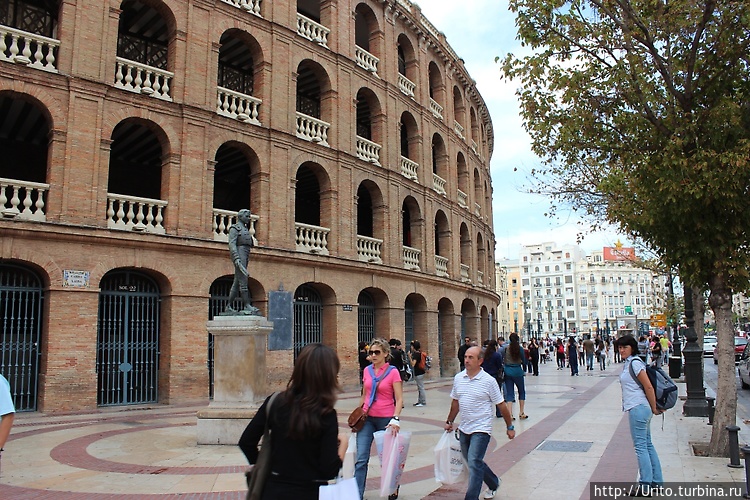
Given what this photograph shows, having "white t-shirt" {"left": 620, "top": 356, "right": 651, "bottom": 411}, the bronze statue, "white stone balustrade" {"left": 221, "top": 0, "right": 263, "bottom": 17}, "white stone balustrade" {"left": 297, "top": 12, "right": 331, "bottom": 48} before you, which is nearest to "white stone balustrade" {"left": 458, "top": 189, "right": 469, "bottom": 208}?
"white stone balustrade" {"left": 297, "top": 12, "right": 331, "bottom": 48}

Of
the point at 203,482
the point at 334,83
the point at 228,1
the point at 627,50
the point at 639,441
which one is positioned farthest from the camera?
the point at 334,83

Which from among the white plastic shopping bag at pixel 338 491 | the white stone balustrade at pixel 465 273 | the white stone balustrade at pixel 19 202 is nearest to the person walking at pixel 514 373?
the white plastic shopping bag at pixel 338 491

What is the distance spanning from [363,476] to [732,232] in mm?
6408

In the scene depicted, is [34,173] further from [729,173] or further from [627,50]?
[729,173]

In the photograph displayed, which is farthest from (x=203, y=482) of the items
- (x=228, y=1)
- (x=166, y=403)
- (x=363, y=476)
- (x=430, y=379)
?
(x=430, y=379)

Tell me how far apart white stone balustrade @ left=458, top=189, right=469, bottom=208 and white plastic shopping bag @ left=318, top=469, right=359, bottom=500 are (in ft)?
90.5

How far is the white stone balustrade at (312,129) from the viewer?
2053 cm

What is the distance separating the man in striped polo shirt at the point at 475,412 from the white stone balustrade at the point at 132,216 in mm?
11862

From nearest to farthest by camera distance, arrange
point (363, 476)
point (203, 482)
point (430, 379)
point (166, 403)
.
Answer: point (363, 476) < point (203, 482) < point (166, 403) < point (430, 379)

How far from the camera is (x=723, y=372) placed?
29.2 feet

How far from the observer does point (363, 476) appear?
6.25 metres

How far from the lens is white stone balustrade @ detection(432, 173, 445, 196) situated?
1090 inches

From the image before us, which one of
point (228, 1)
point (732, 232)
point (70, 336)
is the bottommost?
point (70, 336)

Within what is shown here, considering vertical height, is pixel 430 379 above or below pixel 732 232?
below
